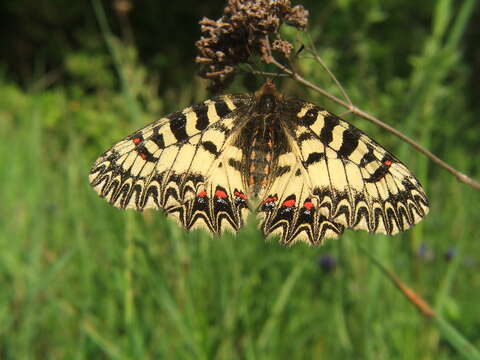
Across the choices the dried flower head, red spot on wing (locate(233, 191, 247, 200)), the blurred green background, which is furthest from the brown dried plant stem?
red spot on wing (locate(233, 191, 247, 200))

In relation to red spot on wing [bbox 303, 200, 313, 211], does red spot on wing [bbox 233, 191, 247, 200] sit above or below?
above

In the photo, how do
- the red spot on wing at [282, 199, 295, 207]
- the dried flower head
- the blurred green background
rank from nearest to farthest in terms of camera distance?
the dried flower head
the red spot on wing at [282, 199, 295, 207]
the blurred green background

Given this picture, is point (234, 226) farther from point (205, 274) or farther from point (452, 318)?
point (452, 318)

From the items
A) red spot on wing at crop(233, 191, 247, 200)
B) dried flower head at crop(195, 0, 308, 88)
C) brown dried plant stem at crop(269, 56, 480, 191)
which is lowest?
brown dried plant stem at crop(269, 56, 480, 191)

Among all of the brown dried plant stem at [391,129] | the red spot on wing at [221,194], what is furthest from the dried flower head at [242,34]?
the red spot on wing at [221,194]

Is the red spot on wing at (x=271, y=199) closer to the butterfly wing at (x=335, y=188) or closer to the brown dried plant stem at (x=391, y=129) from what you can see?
the butterfly wing at (x=335, y=188)

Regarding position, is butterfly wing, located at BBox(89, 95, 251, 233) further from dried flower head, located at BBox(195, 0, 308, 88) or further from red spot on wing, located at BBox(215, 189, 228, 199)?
dried flower head, located at BBox(195, 0, 308, 88)
